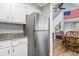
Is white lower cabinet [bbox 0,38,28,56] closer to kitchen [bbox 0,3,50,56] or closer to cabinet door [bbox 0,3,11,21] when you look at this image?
kitchen [bbox 0,3,50,56]

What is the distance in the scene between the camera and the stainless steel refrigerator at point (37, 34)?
1.84m

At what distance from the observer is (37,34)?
6.15ft

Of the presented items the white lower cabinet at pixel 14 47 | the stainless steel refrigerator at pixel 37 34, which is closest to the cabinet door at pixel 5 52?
the white lower cabinet at pixel 14 47

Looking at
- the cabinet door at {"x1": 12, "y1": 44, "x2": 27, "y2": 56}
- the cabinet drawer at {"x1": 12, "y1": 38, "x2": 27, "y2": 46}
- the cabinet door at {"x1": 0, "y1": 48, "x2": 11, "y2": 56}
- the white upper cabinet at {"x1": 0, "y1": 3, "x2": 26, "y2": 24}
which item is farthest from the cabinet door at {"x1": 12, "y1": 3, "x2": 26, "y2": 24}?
the cabinet door at {"x1": 0, "y1": 48, "x2": 11, "y2": 56}

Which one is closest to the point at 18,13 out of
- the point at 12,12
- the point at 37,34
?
the point at 12,12

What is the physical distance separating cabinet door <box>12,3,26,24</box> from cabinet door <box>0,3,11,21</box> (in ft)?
0.26

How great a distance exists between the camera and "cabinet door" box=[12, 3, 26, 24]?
185 centimetres

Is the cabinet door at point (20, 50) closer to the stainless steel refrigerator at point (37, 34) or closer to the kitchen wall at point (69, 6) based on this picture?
the stainless steel refrigerator at point (37, 34)

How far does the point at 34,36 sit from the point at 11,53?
425mm

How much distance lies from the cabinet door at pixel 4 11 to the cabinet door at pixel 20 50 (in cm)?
49

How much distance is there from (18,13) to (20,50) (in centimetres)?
61

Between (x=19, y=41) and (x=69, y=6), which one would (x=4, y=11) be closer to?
(x=19, y=41)

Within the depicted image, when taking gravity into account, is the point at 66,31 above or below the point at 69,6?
below

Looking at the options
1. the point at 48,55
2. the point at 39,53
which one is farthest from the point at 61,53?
the point at 39,53
